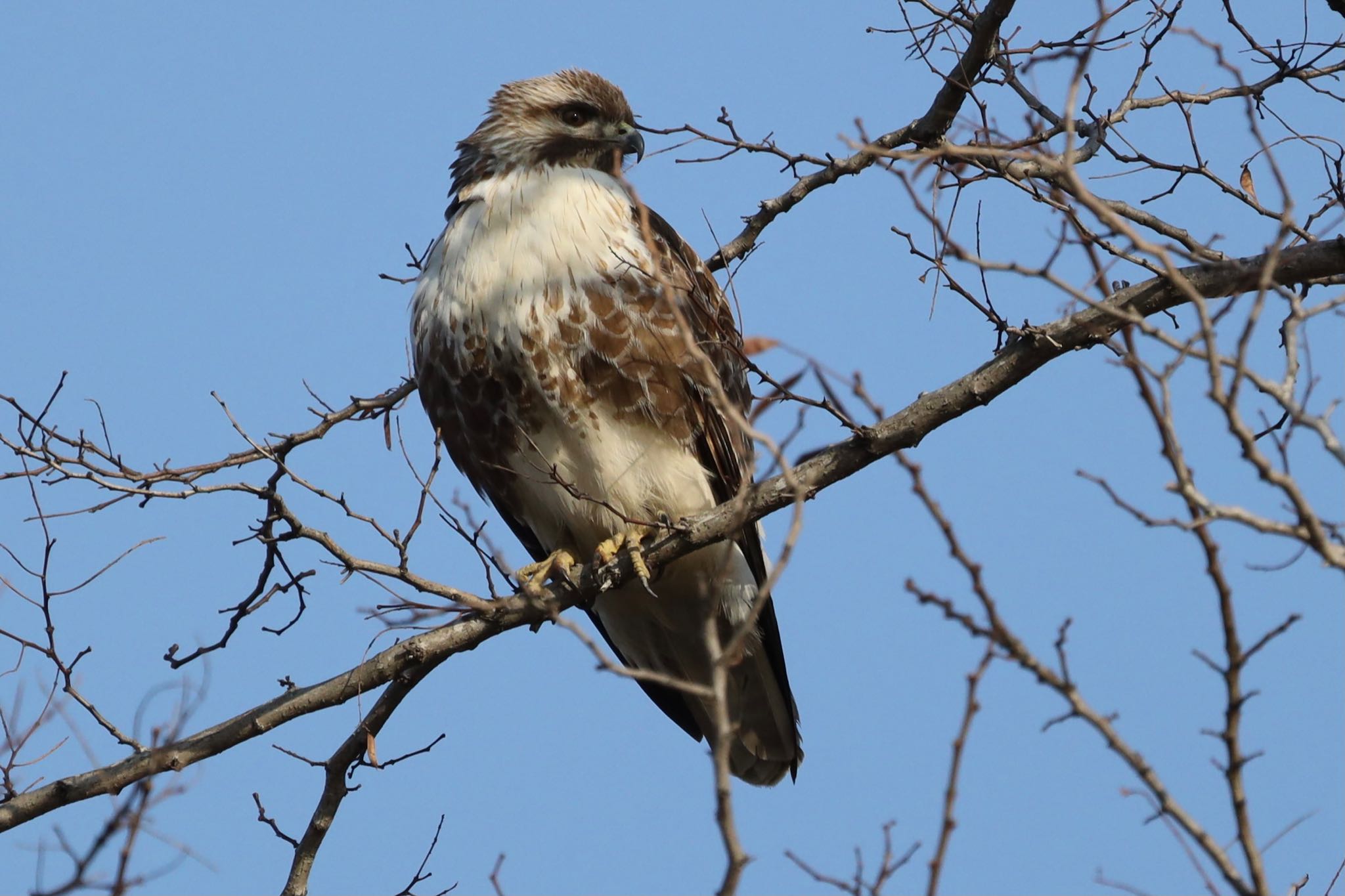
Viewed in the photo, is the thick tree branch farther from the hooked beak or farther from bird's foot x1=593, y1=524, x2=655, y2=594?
the hooked beak

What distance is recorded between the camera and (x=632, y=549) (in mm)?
4344

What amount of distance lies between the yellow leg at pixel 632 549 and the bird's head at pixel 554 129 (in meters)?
1.39

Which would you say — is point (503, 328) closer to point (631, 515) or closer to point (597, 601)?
point (631, 515)

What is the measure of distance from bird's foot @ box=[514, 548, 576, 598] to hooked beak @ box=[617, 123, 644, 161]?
1.49m

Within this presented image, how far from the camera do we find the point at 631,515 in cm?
456

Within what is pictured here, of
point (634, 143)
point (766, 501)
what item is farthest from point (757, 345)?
point (634, 143)

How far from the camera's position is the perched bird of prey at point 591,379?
435 centimetres

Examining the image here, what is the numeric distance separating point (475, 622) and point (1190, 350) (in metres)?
2.41

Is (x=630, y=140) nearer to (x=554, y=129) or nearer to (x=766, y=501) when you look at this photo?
(x=554, y=129)

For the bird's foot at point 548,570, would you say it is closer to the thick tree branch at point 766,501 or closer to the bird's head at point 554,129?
the thick tree branch at point 766,501

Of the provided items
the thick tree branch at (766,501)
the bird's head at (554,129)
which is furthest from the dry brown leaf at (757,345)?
the bird's head at (554,129)

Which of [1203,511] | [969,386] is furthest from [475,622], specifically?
[1203,511]

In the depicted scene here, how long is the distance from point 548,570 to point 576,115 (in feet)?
5.53

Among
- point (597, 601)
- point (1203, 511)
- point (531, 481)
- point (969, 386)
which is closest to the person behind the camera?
point (1203, 511)
